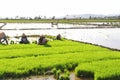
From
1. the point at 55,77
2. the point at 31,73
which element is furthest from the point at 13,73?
the point at 55,77

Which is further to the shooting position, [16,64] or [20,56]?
[20,56]

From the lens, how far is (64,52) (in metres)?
14.9

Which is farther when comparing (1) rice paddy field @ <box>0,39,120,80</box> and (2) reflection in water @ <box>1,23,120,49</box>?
(2) reflection in water @ <box>1,23,120,49</box>

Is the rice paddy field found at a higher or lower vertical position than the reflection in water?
higher

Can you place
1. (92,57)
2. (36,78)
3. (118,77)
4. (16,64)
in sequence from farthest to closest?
(92,57) < (16,64) < (36,78) < (118,77)

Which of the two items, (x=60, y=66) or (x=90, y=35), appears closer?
(x=60, y=66)

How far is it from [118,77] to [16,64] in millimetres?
4143

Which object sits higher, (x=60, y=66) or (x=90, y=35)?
(x=60, y=66)

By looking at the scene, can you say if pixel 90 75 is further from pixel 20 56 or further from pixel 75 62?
pixel 20 56

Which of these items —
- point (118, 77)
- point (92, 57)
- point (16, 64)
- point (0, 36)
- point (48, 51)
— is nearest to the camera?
point (118, 77)

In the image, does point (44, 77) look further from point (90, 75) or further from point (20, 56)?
point (20, 56)

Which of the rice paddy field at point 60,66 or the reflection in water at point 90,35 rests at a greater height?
the rice paddy field at point 60,66

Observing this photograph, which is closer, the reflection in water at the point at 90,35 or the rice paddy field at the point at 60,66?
the rice paddy field at the point at 60,66

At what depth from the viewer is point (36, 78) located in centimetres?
1010
